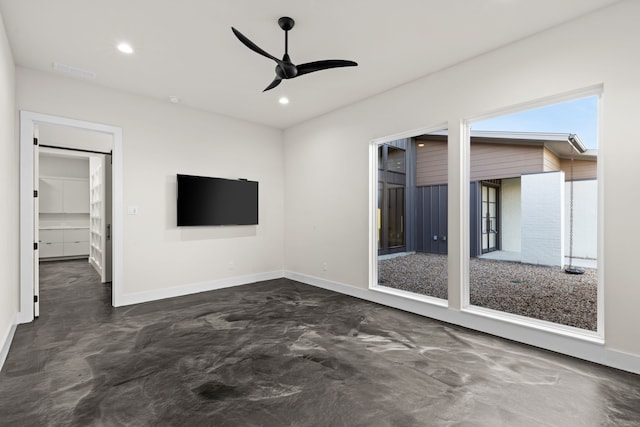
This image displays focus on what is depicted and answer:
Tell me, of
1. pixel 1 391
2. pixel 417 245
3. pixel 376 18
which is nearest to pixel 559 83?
pixel 376 18

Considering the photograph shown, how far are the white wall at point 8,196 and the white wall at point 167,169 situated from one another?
2.10 ft

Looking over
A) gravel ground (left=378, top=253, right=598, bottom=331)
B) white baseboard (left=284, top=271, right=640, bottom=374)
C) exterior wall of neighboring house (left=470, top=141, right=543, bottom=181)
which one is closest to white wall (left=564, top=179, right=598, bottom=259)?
gravel ground (left=378, top=253, right=598, bottom=331)

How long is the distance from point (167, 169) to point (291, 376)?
3715 millimetres

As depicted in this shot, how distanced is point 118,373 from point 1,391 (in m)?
0.72

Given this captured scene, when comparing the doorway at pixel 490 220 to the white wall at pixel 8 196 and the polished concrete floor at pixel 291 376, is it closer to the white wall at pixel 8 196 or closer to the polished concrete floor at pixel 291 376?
the polished concrete floor at pixel 291 376

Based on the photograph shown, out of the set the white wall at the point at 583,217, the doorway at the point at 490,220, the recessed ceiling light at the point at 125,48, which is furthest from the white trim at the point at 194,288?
the white wall at the point at 583,217

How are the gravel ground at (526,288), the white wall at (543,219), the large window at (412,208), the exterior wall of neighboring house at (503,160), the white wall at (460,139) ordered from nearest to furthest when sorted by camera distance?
the white wall at (460,139) → the gravel ground at (526,288) → the white wall at (543,219) → the exterior wall of neighboring house at (503,160) → the large window at (412,208)

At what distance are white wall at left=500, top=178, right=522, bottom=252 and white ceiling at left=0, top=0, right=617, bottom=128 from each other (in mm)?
1984

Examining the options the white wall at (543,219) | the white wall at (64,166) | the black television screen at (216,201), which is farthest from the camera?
the white wall at (64,166)

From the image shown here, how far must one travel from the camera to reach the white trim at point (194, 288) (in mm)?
4406

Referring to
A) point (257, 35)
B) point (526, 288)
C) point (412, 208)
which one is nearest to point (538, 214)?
point (526, 288)

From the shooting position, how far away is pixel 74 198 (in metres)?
8.58

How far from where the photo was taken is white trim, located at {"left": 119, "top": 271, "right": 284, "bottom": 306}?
4.41 meters

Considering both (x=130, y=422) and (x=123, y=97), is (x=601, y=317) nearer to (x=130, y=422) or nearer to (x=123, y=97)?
(x=130, y=422)
